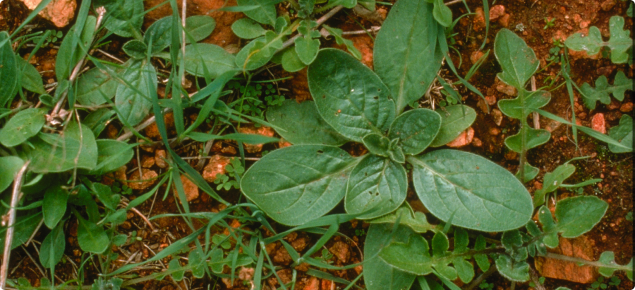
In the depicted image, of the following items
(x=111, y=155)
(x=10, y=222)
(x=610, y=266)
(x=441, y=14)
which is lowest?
(x=610, y=266)

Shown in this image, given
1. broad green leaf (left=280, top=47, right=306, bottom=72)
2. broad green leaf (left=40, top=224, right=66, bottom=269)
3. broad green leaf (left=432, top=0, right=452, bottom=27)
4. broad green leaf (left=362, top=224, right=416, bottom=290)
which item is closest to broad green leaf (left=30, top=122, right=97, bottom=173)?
broad green leaf (left=40, top=224, right=66, bottom=269)

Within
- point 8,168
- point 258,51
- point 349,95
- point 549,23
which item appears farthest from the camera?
point 549,23

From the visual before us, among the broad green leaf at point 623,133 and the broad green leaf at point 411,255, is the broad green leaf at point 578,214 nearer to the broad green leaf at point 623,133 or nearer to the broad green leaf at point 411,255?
the broad green leaf at point 623,133

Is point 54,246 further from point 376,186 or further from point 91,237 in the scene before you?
point 376,186

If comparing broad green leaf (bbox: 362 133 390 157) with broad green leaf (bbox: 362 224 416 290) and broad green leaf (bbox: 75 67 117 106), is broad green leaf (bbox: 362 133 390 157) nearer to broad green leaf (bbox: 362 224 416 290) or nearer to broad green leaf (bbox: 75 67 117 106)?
broad green leaf (bbox: 362 224 416 290)

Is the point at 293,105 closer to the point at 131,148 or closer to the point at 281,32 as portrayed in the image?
the point at 281,32

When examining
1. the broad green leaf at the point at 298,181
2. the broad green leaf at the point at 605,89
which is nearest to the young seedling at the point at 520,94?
the broad green leaf at the point at 605,89

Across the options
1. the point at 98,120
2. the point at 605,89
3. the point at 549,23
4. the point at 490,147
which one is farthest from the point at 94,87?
the point at 605,89

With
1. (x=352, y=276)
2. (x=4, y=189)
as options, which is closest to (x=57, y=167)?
(x=4, y=189)
